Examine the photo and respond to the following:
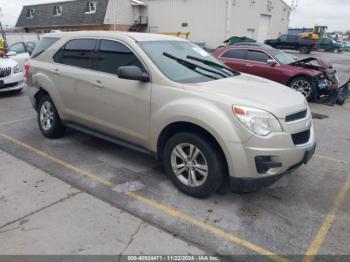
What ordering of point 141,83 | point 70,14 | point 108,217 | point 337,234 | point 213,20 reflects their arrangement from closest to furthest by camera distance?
point 337,234 < point 108,217 < point 141,83 < point 213,20 < point 70,14

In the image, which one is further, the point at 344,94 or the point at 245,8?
the point at 245,8

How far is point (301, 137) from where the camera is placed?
329 centimetres

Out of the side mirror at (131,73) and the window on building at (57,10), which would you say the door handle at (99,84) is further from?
the window on building at (57,10)

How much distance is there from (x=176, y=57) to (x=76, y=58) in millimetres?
1658

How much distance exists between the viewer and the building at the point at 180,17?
25562 millimetres

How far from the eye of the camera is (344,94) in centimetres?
950

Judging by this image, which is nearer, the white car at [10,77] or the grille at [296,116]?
the grille at [296,116]

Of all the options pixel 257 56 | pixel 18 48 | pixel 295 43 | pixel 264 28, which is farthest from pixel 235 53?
pixel 264 28

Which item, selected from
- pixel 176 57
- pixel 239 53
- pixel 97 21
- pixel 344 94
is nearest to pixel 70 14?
pixel 97 21

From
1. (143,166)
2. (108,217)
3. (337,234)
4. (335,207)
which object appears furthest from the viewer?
(143,166)

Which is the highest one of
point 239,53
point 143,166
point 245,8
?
point 245,8

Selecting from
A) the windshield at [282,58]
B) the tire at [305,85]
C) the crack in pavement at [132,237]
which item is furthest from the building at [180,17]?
the crack in pavement at [132,237]

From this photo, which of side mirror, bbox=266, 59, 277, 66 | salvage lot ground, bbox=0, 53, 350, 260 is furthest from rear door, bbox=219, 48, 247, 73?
salvage lot ground, bbox=0, 53, 350, 260

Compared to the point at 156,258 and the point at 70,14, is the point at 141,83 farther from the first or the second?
the point at 70,14
